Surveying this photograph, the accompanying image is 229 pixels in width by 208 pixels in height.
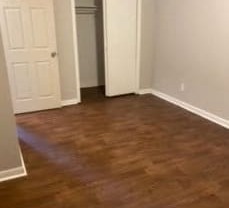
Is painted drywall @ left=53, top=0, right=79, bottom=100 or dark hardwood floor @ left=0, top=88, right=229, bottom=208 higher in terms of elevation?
painted drywall @ left=53, top=0, right=79, bottom=100

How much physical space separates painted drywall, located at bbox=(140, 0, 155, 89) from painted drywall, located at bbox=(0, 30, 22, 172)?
3.06 metres

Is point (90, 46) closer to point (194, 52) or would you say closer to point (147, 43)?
point (147, 43)

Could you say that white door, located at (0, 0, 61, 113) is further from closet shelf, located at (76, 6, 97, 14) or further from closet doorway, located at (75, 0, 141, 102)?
closet shelf, located at (76, 6, 97, 14)

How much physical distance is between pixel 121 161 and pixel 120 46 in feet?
8.32

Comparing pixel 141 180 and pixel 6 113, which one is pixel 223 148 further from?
pixel 6 113

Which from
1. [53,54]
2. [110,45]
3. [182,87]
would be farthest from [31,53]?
[182,87]

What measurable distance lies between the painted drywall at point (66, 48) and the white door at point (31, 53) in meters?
0.13

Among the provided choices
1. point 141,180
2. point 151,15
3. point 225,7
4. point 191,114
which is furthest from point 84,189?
point 151,15

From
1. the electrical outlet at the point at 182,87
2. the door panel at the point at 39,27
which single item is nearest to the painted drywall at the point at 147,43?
the electrical outlet at the point at 182,87

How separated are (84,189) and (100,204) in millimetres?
251

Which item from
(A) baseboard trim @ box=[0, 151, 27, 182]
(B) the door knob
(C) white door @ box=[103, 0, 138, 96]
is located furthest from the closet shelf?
(A) baseboard trim @ box=[0, 151, 27, 182]

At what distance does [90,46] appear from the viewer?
549cm

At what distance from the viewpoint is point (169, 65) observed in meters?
4.62

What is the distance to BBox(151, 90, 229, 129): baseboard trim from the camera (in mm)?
3686
